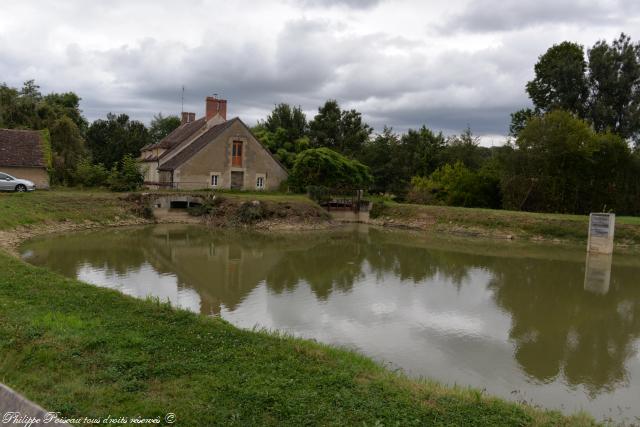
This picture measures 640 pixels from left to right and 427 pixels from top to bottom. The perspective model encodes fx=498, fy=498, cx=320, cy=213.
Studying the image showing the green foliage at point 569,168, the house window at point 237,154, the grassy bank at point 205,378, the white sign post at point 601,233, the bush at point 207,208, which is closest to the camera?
the grassy bank at point 205,378

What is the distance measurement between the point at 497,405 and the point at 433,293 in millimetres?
8625

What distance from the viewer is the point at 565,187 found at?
109 ft

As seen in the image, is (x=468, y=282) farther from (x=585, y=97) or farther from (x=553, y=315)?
(x=585, y=97)

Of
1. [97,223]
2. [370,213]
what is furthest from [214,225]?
[370,213]

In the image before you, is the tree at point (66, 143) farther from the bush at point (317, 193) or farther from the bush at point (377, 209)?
the bush at point (377, 209)

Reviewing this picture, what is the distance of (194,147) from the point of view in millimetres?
36719

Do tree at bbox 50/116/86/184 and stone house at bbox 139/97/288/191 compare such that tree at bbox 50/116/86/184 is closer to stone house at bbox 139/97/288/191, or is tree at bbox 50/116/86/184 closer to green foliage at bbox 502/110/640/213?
stone house at bbox 139/97/288/191

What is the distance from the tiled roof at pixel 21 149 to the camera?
94.7 feet

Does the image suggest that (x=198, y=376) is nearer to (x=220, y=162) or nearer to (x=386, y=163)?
(x=220, y=162)

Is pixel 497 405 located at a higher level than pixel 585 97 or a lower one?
lower

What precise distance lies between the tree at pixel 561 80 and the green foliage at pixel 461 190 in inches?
365

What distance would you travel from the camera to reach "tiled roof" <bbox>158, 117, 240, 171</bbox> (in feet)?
116

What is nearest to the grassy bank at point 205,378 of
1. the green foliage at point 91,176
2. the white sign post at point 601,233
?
the white sign post at point 601,233

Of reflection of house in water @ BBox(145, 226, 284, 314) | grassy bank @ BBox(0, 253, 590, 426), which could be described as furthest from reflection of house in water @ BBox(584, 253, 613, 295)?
grassy bank @ BBox(0, 253, 590, 426)
